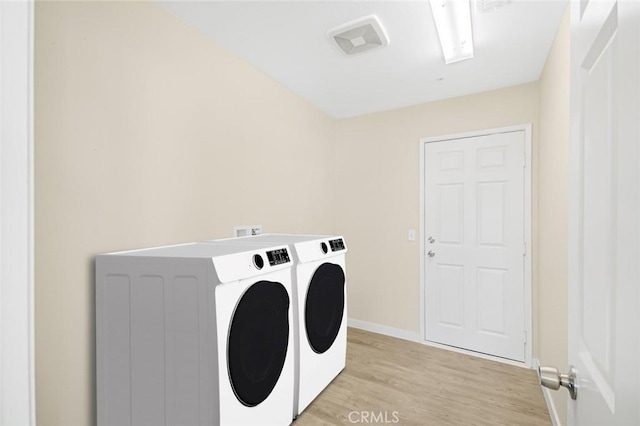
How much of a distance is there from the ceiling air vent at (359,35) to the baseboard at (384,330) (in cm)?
265

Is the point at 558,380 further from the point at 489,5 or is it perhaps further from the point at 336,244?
the point at 489,5

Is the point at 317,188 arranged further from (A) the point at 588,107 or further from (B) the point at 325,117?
(A) the point at 588,107

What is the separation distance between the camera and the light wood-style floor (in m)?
1.85

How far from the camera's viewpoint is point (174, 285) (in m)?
1.27

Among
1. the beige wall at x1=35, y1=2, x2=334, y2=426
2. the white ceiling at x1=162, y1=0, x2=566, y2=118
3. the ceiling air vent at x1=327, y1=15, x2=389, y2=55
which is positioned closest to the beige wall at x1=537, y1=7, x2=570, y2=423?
the white ceiling at x1=162, y1=0, x2=566, y2=118

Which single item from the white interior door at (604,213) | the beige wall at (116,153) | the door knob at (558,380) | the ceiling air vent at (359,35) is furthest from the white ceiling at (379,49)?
the door knob at (558,380)

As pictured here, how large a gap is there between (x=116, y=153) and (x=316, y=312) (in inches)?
58.2

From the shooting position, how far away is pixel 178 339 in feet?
4.09

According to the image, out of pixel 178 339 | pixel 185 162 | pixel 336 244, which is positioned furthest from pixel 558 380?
pixel 185 162

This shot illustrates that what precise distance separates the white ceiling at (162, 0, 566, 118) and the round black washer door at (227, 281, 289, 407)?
60.6 inches

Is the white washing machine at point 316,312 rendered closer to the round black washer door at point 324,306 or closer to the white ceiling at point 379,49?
the round black washer door at point 324,306

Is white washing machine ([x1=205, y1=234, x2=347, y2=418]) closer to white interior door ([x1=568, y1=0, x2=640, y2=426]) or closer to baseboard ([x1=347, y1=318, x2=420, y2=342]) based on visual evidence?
baseboard ([x1=347, y1=318, x2=420, y2=342])
